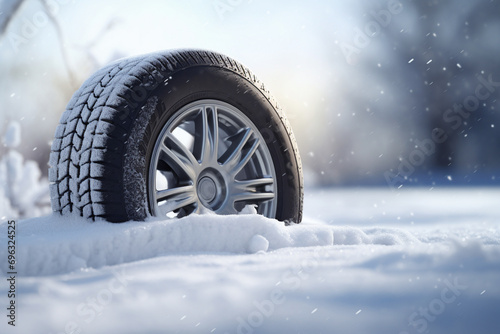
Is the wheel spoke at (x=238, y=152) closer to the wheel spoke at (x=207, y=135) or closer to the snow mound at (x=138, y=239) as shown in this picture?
the wheel spoke at (x=207, y=135)

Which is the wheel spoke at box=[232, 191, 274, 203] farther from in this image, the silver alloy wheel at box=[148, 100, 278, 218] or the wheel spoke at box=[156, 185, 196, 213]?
the wheel spoke at box=[156, 185, 196, 213]

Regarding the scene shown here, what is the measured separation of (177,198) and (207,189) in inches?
10.8

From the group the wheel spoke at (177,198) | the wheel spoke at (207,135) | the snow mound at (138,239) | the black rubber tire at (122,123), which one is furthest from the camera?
the wheel spoke at (207,135)

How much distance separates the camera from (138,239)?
2.13 meters

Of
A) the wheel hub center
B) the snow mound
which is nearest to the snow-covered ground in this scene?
the snow mound

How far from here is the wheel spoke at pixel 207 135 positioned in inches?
111

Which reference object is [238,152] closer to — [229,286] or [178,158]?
[178,158]

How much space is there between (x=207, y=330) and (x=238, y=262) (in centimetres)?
66

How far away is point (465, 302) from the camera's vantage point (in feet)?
4.37

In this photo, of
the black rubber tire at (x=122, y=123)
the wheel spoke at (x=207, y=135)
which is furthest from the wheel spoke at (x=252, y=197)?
the black rubber tire at (x=122, y=123)

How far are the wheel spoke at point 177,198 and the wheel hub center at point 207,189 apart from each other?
14 cm

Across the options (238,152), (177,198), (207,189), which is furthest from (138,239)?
(238,152)

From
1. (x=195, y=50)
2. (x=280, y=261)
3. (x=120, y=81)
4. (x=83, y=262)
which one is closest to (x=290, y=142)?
(x=195, y=50)

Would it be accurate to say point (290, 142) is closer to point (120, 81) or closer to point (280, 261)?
point (120, 81)
